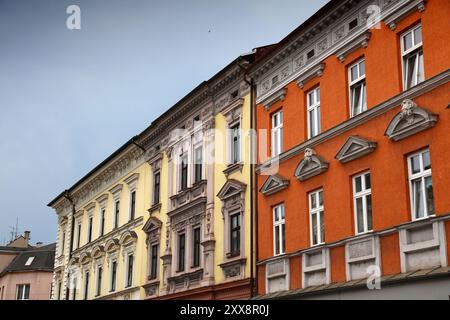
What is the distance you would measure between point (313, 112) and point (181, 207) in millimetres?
8706

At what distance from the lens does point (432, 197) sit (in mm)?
15391

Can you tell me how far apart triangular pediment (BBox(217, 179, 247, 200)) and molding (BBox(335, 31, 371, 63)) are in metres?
5.90

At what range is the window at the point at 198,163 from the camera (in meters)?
26.7

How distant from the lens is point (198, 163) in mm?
27000

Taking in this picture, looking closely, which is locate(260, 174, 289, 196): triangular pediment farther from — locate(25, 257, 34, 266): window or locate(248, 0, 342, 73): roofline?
locate(25, 257, 34, 266): window

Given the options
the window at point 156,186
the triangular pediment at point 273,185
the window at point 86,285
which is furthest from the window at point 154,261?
the triangular pediment at point 273,185

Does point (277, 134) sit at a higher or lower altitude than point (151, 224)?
higher

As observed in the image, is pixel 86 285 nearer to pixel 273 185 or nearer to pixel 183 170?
pixel 183 170

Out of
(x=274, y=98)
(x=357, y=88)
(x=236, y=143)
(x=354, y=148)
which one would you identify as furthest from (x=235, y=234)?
(x=357, y=88)
